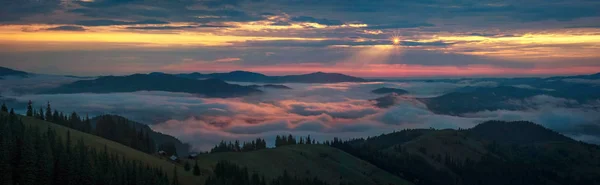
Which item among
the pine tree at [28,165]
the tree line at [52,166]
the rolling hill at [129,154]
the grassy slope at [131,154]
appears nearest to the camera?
the pine tree at [28,165]

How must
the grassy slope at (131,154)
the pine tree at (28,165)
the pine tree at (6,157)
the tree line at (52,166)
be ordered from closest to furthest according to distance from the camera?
the pine tree at (6,157) < the pine tree at (28,165) < the tree line at (52,166) < the grassy slope at (131,154)

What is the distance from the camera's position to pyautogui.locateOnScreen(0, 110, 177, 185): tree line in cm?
10938

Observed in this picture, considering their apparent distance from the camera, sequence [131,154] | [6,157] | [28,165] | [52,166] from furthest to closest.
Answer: [131,154], [52,166], [28,165], [6,157]

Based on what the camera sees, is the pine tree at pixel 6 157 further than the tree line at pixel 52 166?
No

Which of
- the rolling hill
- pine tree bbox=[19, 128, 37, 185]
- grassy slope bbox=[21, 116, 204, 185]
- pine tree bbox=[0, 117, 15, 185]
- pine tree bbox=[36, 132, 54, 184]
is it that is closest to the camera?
pine tree bbox=[0, 117, 15, 185]

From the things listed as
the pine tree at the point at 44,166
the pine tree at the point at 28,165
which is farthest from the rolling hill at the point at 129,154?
the pine tree at the point at 28,165

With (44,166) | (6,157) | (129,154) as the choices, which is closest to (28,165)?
(44,166)

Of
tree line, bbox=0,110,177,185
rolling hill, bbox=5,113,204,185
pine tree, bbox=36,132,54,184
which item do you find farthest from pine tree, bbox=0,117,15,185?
rolling hill, bbox=5,113,204,185

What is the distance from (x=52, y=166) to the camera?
114 meters

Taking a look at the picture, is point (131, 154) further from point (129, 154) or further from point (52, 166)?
point (52, 166)

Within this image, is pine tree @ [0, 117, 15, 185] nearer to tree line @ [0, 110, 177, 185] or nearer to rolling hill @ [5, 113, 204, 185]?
tree line @ [0, 110, 177, 185]

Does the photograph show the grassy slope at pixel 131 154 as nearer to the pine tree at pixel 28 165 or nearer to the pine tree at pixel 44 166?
the pine tree at pixel 44 166

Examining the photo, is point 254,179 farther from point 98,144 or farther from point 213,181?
point 98,144

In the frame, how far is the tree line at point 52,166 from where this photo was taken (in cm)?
10938
